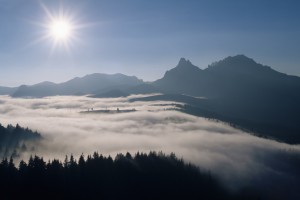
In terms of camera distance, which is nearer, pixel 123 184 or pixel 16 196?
pixel 16 196

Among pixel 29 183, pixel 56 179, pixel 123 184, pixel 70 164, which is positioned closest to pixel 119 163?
pixel 123 184

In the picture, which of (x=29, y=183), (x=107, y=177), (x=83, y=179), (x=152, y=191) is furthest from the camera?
(x=152, y=191)

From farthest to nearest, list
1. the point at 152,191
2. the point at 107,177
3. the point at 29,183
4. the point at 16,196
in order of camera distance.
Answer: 1. the point at 152,191
2. the point at 107,177
3. the point at 29,183
4. the point at 16,196

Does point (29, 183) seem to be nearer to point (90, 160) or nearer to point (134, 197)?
point (90, 160)

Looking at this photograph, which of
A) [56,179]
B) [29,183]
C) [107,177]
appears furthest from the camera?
[107,177]

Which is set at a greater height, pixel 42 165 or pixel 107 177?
pixel 42 165

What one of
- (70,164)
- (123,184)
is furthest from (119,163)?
(70,164)

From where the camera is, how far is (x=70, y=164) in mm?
171375

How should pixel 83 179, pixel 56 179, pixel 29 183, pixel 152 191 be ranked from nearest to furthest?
pixel 29 183 → pixel 56 179 → pixel 83 179 → pixel 152 191

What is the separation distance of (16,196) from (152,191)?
263 ft

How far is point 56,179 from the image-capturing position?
152m

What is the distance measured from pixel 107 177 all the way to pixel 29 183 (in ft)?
151

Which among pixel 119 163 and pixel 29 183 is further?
pixel 119 163

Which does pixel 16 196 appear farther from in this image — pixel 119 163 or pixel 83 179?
pixel 119 163
